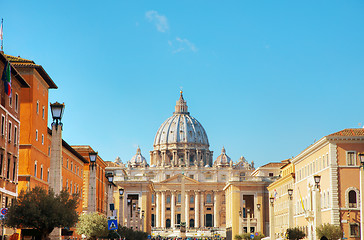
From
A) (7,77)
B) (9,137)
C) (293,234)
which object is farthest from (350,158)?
(7,77)

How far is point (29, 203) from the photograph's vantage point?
31344mm

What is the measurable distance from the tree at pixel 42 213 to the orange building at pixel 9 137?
25.9 ft

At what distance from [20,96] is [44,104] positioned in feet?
18.8

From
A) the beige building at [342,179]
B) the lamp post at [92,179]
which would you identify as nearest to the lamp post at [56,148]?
the lamp post at [92,179]

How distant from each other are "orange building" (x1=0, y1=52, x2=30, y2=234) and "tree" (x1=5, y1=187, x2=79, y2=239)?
25.9 feet

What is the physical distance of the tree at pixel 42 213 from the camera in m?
30.8

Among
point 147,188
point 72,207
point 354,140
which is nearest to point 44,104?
point 72,207

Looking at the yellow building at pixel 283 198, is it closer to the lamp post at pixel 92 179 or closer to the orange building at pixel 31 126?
the orange building at pixel 31 126

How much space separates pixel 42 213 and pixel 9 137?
12.1 metres

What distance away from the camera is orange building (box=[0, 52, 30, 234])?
130ft

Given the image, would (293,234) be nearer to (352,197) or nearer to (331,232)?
(352,197)

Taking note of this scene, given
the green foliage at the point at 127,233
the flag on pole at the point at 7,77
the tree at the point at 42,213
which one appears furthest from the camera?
the green foliage at the point at 127,233

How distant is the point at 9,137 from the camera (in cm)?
4181

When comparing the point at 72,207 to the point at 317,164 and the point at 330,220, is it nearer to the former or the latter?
the point at 330,220
